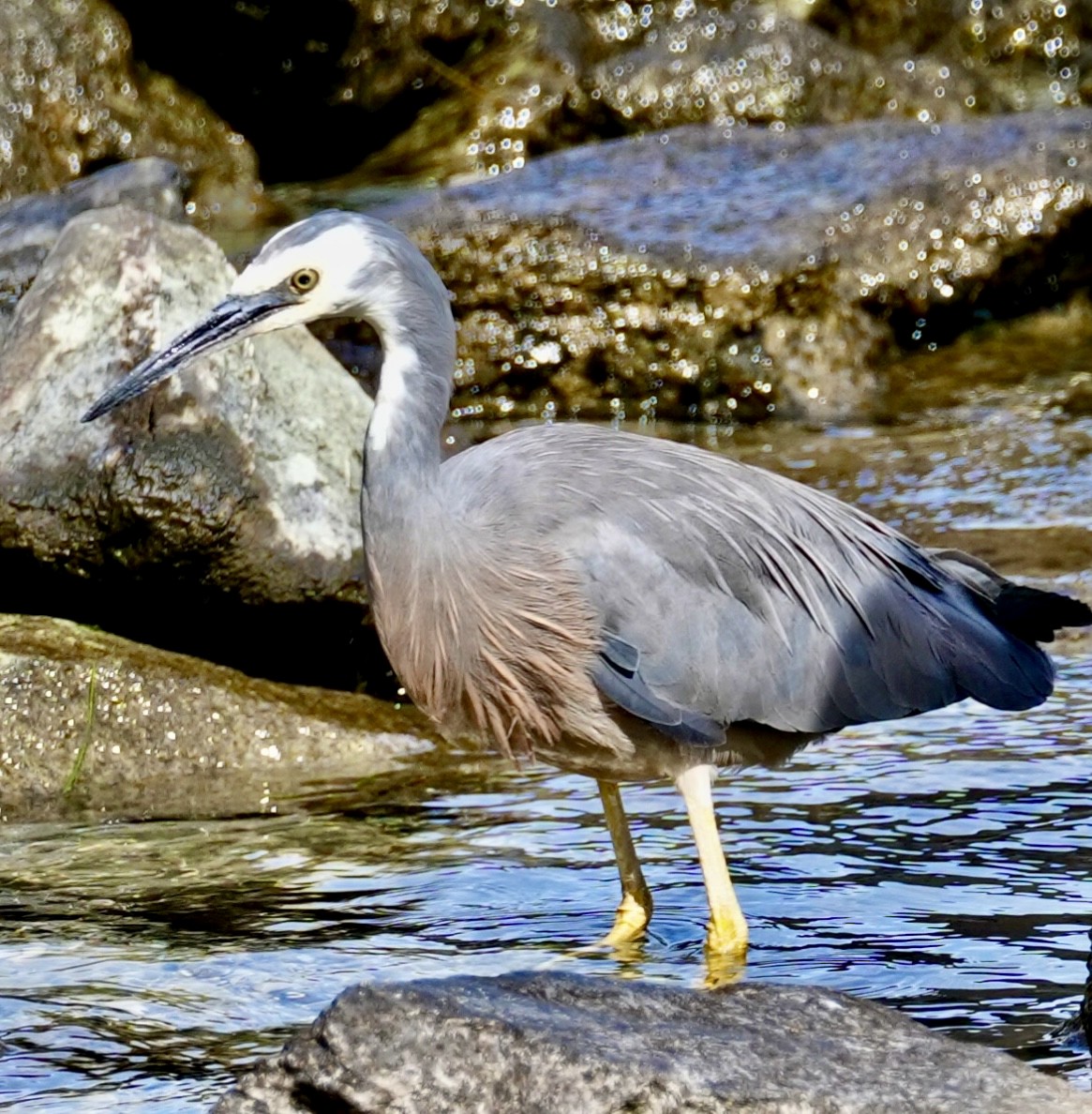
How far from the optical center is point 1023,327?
11180mm

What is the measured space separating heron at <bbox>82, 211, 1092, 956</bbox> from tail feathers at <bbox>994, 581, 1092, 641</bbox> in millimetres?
22

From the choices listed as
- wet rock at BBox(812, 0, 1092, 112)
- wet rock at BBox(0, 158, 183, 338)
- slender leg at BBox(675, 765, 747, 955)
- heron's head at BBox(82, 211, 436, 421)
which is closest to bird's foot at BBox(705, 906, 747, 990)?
slender leg at BBox(675, 765, 747, 955)

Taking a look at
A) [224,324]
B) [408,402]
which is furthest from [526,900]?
[224,324]

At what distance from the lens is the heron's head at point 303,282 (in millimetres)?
4531

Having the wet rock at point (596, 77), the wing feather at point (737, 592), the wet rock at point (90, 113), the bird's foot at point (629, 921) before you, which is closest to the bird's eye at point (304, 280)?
the wing feather at point (737, 592)

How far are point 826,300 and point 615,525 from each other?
5.51m

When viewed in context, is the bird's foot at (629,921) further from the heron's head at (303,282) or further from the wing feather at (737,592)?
the heron's head at (303,282)

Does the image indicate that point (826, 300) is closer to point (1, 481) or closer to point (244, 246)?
point (244, 246)

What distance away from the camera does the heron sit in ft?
15.3

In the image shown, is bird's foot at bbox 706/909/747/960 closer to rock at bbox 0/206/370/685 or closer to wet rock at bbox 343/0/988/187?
rock at bbox 0/206/370/685

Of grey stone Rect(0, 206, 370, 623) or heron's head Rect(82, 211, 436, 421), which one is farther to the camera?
grey stone Rect(0, 206, 370, 623)

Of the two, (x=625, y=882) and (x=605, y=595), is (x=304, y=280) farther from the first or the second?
(x=625, y=882)

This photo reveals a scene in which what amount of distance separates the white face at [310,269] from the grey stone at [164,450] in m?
1.66

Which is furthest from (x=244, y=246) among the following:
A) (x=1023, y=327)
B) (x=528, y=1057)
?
(x=528, y=1057)
